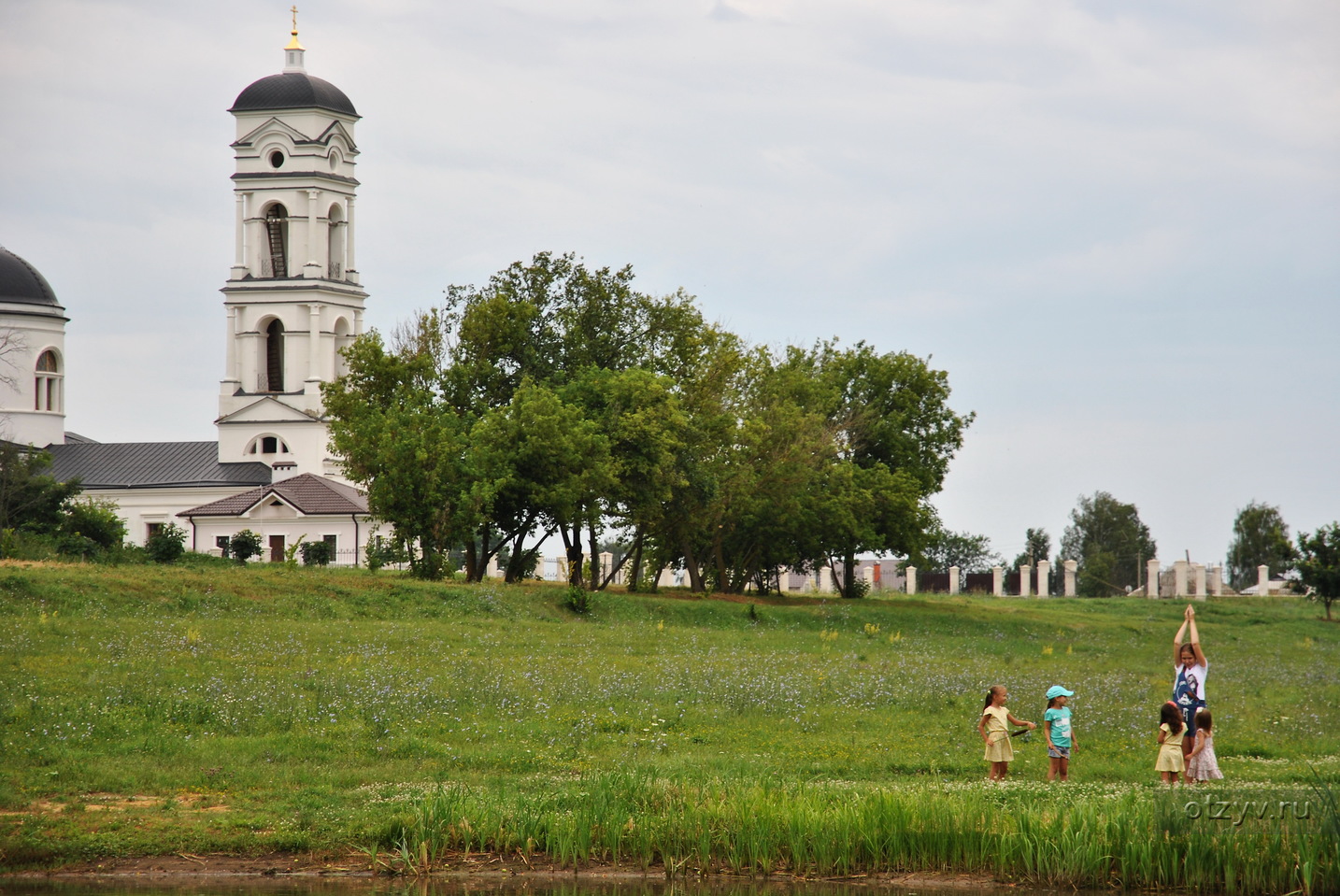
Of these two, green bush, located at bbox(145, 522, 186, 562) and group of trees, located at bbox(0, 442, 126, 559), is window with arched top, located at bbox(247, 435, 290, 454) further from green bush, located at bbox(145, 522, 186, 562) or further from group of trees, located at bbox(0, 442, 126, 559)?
green bush, located at bbox(145, 522, 186, 562)

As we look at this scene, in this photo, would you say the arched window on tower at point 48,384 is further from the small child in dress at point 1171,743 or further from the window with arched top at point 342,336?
the small child in dress at point 1171,743

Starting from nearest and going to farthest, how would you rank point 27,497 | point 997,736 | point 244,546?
1. point 997,736
2. point 244,546
3. point 27,497

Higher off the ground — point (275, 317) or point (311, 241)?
point (311, 241)

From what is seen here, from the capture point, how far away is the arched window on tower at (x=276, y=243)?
93.3m

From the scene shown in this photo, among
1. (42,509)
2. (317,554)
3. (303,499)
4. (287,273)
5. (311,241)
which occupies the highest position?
(311,241)

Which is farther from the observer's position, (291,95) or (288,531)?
(291,95)

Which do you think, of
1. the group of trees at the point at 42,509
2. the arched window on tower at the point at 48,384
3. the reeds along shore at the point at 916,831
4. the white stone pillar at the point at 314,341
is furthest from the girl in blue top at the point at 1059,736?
the arched window on tower at the point at 48,384

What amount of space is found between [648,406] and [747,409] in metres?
8.33

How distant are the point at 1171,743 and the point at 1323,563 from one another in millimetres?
52673

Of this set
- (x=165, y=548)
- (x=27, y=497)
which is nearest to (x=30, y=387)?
(x=27, y=497)

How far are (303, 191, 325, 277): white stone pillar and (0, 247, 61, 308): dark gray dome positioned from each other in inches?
863

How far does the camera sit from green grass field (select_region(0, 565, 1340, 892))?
53.5 feet

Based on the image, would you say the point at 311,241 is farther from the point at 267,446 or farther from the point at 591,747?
the point at 591,747

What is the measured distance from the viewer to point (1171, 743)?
18.5m
